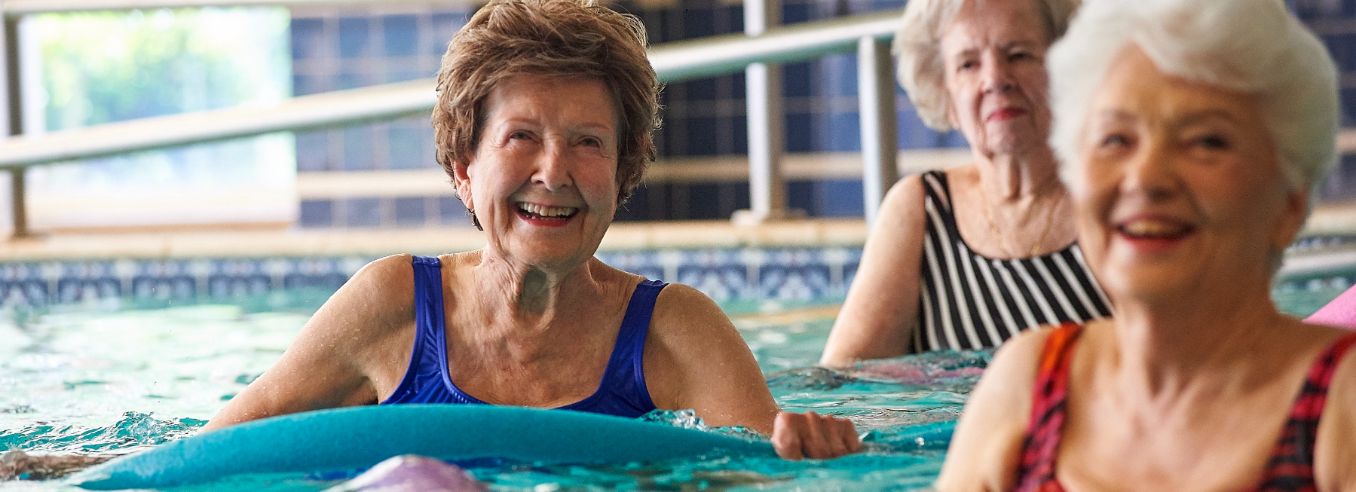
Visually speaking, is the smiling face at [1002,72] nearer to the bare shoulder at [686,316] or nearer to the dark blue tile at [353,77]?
the bare shoulder at [686,316]

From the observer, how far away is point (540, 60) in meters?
2.34

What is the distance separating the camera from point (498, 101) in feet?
7.80

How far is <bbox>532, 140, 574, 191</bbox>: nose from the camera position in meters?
2.30

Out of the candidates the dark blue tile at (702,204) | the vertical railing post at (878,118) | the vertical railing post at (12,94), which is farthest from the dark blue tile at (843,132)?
the vertical railing post at (878,118)

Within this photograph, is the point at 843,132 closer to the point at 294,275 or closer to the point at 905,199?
the point at 294,275

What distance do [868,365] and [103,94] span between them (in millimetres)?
18673

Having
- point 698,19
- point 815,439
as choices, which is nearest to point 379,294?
point 815,439

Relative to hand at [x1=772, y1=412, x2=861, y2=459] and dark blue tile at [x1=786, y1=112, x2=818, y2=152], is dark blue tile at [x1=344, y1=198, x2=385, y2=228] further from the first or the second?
hand at [x1=772, y1=412, x2=861, y2=459]

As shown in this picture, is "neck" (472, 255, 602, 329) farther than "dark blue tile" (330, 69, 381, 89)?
No

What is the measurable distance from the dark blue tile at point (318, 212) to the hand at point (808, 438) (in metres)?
7.71

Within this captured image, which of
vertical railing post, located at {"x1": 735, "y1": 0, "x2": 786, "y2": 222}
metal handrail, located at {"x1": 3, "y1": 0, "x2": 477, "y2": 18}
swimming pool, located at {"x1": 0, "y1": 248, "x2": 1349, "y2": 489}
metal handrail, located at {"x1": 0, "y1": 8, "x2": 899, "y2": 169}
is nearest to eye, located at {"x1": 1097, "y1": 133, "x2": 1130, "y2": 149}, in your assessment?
swimming pool, located at {"x1": 0, "y1": 248, "x2": 1349, "y2": 489}

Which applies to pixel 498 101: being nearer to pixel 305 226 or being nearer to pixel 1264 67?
pixel 1264 67

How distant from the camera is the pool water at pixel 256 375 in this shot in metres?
2.13

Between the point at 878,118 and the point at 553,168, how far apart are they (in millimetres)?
1567
